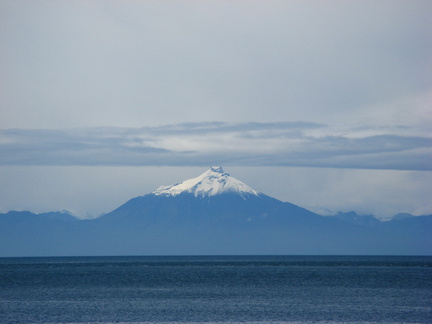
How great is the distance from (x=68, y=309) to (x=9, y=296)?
19291 mm

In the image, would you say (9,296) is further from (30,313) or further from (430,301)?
(430,301)

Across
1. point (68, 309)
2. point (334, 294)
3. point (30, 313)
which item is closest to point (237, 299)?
point (334, 294)

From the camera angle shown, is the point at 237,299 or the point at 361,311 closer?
the point at 361,311

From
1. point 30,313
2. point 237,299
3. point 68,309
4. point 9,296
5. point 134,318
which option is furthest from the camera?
point 9,296

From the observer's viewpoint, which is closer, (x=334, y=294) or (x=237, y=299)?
(x=237, y=299)

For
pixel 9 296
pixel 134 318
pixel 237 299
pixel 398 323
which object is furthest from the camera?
pixel 9 296

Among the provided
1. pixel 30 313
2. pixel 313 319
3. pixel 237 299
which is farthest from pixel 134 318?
pixel 237 299

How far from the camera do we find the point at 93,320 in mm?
50875

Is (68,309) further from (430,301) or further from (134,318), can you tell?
(430,301)

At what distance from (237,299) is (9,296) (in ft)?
91.7

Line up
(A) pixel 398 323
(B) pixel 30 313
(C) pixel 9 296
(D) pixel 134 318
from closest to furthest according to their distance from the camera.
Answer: (A) pixel 398 323, (D) pixel 134 318, (B) pixel 30 313, (C) pixel 9 296

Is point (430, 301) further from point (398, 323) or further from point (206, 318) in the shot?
point (206, 318)

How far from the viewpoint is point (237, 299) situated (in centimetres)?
7056

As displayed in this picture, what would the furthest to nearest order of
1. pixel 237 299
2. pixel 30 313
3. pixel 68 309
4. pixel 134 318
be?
pixel 237 299
pixel 68 309
pixel 30 313
pixel 134 318
